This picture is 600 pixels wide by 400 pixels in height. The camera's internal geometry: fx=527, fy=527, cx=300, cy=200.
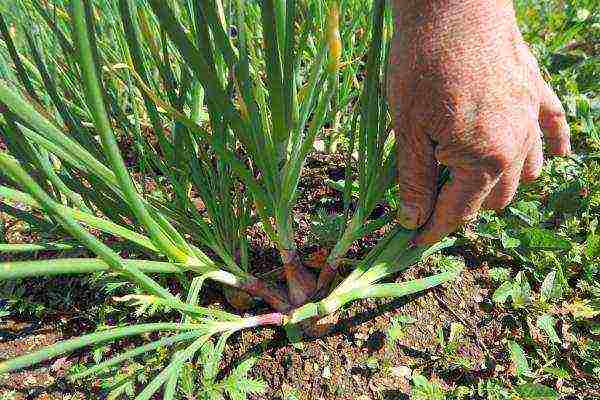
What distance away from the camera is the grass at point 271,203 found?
0.77 metres

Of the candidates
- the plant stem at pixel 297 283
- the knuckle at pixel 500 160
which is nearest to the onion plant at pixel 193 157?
the plant stem at pixel 297 283

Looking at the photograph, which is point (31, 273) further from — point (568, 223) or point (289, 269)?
point (568, 223)

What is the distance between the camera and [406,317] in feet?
3.78

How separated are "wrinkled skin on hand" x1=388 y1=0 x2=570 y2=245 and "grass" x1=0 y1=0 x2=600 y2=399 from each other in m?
0.10

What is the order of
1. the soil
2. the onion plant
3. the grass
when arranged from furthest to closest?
the soil
the grass
the onion plant

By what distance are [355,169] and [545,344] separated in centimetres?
65

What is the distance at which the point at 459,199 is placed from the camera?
2.77ft

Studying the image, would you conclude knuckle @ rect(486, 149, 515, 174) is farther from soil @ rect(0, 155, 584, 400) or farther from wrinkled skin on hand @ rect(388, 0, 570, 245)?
soil @ rect(0, 155, 584, 400)

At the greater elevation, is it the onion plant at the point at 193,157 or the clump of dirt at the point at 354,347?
the onion plant at the point at 193,157

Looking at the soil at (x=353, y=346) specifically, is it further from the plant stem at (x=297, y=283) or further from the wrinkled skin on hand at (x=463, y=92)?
the wrinkled skin on hand at (x=463, y=92)

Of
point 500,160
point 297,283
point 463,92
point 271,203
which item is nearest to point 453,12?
point 463,92

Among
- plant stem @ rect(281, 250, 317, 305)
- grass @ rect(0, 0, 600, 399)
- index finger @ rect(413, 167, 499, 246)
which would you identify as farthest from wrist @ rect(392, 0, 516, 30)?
plant stem @ rect(281, 250, 317, 305)

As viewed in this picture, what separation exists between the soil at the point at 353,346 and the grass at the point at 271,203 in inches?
0.6

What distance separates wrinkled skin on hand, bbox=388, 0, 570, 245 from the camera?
695mm
